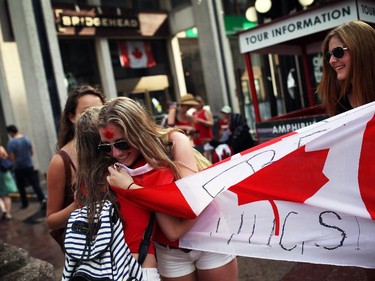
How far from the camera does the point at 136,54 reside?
13914 mm

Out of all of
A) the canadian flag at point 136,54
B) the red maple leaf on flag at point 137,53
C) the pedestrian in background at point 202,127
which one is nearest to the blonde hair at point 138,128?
the pedestrian in background at point 202,127

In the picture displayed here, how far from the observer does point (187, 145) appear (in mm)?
1937

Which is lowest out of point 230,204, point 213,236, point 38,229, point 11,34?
point 38,229

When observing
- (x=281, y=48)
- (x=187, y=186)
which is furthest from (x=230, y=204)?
(x=281, y=48)

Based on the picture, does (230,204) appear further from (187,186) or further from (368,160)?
(368,160)

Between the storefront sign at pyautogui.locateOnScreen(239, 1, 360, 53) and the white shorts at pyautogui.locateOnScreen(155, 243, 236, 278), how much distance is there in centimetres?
353

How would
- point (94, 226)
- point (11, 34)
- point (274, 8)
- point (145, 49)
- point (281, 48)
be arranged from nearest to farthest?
point (94, 226) < point (281, 48) < point (274, 8) < point (11, 34) < point (145, 49)

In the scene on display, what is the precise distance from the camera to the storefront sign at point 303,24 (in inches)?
174

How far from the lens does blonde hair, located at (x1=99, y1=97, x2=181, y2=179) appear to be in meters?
1.74

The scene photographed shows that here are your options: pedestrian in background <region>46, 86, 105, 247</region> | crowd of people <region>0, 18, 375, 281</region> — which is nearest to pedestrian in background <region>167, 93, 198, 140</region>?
crowd of people <region>0, 18, 375, 281</region>

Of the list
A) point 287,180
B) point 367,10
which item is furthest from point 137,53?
point 287,180

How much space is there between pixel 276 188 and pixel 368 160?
0.46 m

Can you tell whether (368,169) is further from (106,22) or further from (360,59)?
(106,22)

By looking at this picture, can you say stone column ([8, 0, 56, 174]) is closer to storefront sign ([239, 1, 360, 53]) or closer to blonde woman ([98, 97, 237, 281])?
storefront sign ([239, 1, 360, 53])
